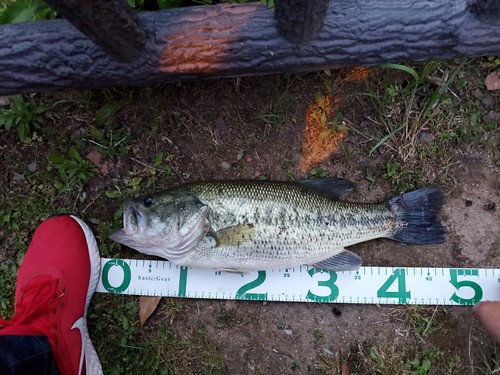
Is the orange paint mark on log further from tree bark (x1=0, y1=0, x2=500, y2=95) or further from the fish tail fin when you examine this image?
the fish tail fin

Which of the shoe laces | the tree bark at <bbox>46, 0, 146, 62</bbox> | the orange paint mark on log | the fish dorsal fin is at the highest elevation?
the tree bark at <bbox>46, 0, 146, 62</bbox>

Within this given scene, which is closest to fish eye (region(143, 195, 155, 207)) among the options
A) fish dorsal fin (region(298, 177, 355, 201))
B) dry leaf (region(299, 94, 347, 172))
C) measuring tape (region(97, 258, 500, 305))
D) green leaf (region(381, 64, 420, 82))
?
measuring tape (region(97, 258, 500, 305))

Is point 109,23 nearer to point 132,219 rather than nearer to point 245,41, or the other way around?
point 245,41

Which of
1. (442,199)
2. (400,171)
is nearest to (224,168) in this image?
(400,171)

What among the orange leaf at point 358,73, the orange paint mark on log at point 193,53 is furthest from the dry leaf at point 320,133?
Answer: the orange paint mark on log at point 193,53

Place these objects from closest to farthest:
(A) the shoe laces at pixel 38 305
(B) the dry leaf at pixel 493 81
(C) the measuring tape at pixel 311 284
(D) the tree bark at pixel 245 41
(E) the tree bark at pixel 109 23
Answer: (E) the tree bark at pixel 109 23, (D) the tree bark at pixel 245 41, (A) the shoe laces at pixel 38 305, (C) the measuring tape at pixel 311 284, (B) the dry leaf at pixel 493 81

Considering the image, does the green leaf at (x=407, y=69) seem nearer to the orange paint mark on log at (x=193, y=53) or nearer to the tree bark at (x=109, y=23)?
the orange paint mark on log at (x=193, y=53)

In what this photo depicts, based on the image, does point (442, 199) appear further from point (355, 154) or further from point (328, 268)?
point (328, 268)
